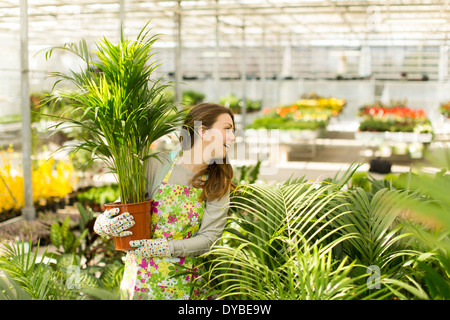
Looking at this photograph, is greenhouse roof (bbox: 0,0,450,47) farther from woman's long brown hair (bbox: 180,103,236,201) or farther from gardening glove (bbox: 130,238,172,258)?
gardening glove (bbox: 130,238,172,258)

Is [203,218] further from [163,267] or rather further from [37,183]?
[37,183]

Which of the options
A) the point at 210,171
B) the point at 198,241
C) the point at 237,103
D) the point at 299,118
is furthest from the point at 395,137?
the point at 237,103

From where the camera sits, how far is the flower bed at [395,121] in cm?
827

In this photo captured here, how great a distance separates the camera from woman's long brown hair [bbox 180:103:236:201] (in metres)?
1.84

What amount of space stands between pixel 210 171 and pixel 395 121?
7426 mm

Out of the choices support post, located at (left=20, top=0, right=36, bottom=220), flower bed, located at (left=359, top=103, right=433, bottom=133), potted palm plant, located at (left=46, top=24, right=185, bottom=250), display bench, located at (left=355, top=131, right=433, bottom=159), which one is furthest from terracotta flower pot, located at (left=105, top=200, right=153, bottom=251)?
flower bed, located at (left=359, top=103, right=433, bottom=133)

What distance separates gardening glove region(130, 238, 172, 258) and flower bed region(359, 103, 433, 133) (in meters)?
7.09

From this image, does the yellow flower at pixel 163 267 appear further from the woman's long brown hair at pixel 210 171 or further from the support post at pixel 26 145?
the support post at pixel 26 145

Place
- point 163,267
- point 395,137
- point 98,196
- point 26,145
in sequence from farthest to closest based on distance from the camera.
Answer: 1. point 395,137
2. point 98,196
3. point 26,145
4. point 163,267

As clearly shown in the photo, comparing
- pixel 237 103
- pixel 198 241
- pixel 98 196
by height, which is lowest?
pixel 98 196

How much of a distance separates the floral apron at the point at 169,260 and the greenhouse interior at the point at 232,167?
0.03 feet

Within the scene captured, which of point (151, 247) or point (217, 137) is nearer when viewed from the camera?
point (151, 247)

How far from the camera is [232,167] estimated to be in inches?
91.3

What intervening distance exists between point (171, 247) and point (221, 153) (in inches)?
14.7
